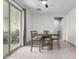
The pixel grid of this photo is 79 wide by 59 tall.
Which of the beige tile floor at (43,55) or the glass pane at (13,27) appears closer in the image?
the beige tile floor at (43,55)

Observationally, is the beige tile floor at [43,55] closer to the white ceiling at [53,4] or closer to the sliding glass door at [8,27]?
the sliding glass door at [8,27]

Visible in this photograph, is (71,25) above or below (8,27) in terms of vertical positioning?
above

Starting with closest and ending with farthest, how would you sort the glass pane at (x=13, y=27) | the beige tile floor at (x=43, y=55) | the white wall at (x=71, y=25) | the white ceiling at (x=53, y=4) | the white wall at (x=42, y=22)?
1. the beige tile floor at (x=43, y=55)
2. the glass pane at (x=13, y=27)
3. the white ceiling at (x=53, y=4)
4. the white wall at (x=71, y=25)
5. the white wall at (x=42, y=22)

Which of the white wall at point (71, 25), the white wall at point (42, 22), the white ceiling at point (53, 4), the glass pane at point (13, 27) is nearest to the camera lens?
the glass pane at point (13, 27)

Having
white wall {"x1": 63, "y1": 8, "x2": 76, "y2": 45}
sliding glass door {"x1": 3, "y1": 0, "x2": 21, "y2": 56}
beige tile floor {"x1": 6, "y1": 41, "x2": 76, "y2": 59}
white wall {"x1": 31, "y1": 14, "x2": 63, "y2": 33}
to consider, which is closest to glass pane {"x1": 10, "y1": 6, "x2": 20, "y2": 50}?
sliding glass door {"x1": 3, "y1": 0, "x2": 21, "y2": 56}

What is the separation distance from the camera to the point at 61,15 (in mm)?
10680

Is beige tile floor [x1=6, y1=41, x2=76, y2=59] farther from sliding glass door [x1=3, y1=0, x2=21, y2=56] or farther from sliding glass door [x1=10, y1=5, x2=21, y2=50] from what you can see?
sliding glass door [x1=10, y1=5, x2=21, y2=50]

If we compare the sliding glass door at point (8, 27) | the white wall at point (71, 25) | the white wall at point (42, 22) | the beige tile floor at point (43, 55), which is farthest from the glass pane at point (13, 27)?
the white wall at point (42, 22)

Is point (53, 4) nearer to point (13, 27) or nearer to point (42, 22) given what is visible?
point (13, 27)

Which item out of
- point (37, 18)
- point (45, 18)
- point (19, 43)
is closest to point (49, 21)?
point (45, 18)

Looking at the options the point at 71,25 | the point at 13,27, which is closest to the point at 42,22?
the point at 71,25

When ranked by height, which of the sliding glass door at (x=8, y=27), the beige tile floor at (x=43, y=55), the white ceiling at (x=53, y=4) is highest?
the white ceiling at (x=53, y=4)

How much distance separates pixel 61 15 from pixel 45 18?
1523mm

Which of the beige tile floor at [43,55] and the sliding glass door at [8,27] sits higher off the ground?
the sliding glass door at [8,27]
